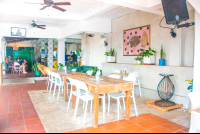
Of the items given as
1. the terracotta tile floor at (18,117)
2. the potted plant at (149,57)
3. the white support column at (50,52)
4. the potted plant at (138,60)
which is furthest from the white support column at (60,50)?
the potted plant at (149,57)

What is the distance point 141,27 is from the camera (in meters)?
6.49

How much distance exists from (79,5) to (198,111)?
551cm

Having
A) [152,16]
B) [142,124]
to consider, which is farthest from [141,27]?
[142,124]

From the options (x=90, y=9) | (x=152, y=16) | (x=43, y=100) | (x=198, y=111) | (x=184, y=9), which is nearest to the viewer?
(x=198, y=111)

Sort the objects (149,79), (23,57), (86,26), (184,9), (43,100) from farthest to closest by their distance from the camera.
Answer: (23,57), (86,26), (149,79), (43,100), (184,9)

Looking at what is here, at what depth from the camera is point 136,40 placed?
264 inches

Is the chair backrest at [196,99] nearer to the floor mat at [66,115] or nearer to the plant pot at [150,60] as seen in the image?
the floor mat at [66,115]

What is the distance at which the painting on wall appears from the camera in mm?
6280

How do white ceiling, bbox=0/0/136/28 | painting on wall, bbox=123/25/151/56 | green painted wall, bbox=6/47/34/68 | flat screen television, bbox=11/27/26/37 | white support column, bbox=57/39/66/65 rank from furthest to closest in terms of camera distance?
green painted wall, bbox=6/47/34/68 → white support column, bbox=57/39/66/65 → flat screen television, bbox=11/27/26/37 → painting on wall, bbox=123/25/151/56 → white ceiling, bbox=0/0/136/28

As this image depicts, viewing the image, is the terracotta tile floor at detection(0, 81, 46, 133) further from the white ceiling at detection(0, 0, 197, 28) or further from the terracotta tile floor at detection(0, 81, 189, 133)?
the white ceiling at detection(0, 0, 197, 28)

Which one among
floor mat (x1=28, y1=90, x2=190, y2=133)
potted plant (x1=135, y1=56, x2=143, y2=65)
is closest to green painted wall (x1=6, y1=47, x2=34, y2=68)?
floor mat (x1=28, y1=90, x2=190, y2=133)

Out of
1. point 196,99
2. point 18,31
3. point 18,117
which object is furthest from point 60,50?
point 196,99

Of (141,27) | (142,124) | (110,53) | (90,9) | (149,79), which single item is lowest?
(142,124)

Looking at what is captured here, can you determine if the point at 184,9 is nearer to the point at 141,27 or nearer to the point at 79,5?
the point at 141,27
